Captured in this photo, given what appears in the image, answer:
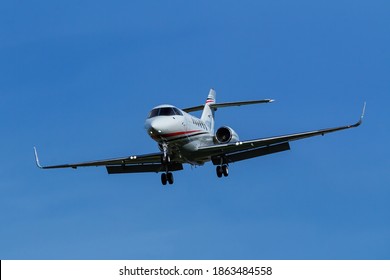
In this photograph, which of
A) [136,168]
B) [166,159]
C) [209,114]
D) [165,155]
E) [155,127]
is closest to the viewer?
[155,127]

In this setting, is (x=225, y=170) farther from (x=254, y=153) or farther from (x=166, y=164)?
(x=166, y=164)

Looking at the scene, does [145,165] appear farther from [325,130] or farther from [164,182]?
[325,130]

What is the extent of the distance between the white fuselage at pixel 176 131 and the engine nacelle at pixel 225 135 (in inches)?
36.2

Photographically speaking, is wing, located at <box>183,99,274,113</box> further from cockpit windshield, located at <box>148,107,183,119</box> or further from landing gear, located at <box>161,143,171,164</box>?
landing gear, located at <box>161,143,171,164</box>

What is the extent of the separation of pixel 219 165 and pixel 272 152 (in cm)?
273

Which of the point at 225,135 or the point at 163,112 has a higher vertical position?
the point at 163,112

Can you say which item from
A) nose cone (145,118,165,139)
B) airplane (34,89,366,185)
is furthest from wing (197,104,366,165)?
nose cone (145,118,165,139)

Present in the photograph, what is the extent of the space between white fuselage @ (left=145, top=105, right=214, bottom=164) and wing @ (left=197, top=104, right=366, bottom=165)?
572 millimetres

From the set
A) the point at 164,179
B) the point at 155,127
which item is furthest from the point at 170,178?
the point at 155,127

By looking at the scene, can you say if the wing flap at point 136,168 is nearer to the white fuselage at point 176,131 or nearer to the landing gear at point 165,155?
the white fuselage at point 176,131

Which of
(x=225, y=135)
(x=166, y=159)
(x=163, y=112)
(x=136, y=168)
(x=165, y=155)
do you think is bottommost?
(x=166, y=159)

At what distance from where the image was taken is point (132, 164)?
47.5 metres

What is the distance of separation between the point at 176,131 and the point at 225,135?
13.6ft
